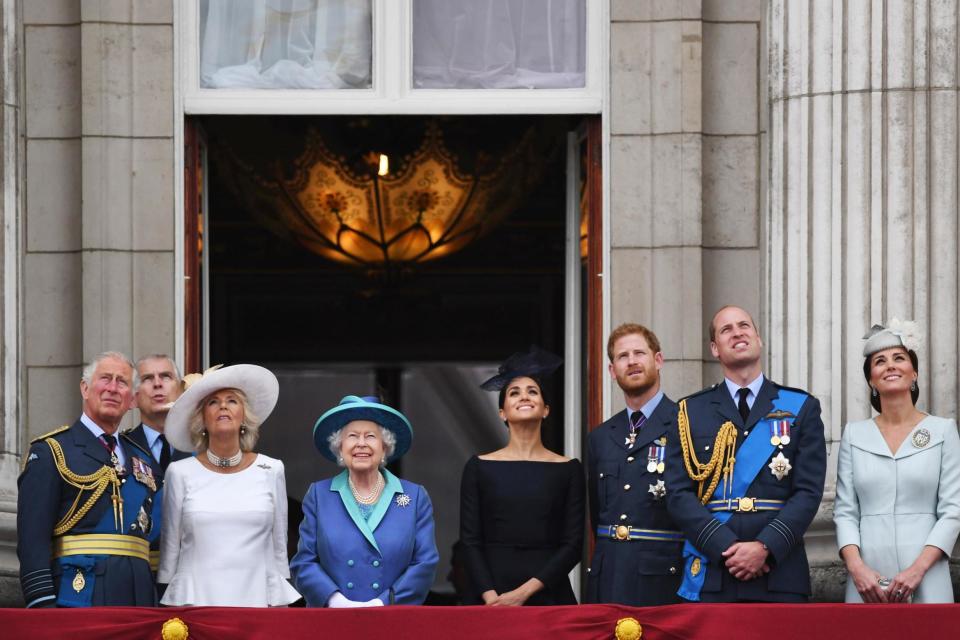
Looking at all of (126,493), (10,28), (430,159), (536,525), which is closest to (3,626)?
(126,493)

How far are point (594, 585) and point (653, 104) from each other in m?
2.86

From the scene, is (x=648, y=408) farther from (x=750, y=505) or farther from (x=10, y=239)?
(x=10, y=239)

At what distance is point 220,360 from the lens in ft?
56.5

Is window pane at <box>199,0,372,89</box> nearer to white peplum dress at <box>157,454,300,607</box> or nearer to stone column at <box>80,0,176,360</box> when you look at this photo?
stone column at <box>80,0,176,360</box>

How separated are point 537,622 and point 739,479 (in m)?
1.11

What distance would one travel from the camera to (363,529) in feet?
26.5

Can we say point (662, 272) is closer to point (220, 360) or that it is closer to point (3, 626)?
point (3, 626)

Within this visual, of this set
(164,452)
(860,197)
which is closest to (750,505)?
(860,197)

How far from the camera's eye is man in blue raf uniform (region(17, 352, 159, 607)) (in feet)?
25.2

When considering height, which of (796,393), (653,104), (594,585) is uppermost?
(653,104)

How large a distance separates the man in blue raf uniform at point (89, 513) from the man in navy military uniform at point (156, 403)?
52 cm

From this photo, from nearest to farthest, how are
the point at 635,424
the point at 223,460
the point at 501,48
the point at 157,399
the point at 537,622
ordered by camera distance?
1. the point at 537,622
2. the point at 223,460
3. the point at 635,424
4. the point at 157,399
5. the point at 501,48

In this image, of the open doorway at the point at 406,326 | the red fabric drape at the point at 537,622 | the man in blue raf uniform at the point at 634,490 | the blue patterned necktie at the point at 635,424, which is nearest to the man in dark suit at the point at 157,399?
the red fabric drape at the point at 537,622

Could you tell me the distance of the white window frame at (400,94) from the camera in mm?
10289
